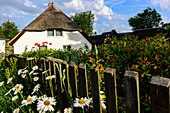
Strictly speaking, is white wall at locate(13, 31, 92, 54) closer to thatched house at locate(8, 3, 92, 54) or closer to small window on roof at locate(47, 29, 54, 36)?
thatched house at locate(8, 3, 92, 54)

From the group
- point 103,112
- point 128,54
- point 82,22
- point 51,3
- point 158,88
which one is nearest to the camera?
point 158,88

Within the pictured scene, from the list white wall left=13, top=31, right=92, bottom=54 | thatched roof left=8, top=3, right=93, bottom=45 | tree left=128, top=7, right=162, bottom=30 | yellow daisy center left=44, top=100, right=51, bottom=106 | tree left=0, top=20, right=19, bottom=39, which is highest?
tree left=128, top=7, right=162, bottom=30

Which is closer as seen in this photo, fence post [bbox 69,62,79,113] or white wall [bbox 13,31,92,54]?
fence post [bbox 69,62,79,113]

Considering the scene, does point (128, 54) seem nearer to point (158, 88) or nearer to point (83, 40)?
point (158, 88)

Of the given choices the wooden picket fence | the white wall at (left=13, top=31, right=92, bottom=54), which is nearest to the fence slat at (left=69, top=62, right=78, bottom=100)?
the wooden picket fence

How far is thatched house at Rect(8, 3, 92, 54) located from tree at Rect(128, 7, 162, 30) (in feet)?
105

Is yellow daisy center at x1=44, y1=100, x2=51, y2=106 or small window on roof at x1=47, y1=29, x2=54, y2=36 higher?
small window on roof at x1=47, y1=29, x2=54, y2=36

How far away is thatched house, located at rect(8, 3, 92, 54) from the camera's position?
14.0m

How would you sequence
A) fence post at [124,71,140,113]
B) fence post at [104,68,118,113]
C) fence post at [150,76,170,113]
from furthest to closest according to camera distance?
fence post at [104,68,118,113], fence post at [124,71,140,113], fence post at [150,76,170,113]

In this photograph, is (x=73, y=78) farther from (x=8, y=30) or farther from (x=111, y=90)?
(x=8, y=30)

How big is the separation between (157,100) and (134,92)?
0.46 feet

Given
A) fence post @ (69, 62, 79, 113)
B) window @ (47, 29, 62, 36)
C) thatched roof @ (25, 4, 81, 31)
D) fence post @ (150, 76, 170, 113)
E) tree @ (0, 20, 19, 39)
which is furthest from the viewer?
tree @ (0, 20, 19, 39)

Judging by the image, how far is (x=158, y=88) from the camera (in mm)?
688

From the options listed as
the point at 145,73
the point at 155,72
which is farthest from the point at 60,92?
the point at 155,72
